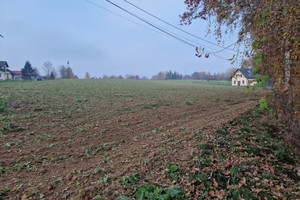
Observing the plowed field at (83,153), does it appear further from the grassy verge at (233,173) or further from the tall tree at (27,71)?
the tall tree at (27,71)

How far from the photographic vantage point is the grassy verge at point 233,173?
109 inches

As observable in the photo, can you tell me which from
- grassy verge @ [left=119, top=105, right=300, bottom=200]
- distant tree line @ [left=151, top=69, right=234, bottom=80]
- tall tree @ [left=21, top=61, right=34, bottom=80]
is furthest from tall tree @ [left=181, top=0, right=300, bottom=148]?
distant tree line @ [left=151, top=69, right=234, bottom=80]

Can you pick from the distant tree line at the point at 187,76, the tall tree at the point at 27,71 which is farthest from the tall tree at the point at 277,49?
the distant tree line at the point at 187,76

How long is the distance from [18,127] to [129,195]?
6.67 m

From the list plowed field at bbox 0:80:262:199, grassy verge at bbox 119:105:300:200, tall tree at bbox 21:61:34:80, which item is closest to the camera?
grassy verge at bbox 119:105:300:200

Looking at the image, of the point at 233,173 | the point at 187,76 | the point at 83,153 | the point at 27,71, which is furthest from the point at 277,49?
the point at 187,76

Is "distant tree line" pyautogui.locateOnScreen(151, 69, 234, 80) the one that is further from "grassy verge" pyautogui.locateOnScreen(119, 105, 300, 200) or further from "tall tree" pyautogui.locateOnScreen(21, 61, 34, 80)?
"grassy verge" pyautogui.locateOnScreen(119, 105, 300, 200)

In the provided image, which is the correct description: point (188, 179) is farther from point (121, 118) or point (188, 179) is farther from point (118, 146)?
point (121, 118)

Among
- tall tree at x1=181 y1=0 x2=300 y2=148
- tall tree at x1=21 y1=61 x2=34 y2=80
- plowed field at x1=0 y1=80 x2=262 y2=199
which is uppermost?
tall tree at x1=21 y1=61 x2=34 y2=80

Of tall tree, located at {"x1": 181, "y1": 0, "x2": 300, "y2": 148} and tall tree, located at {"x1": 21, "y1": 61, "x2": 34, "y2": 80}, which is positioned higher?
tall tree, located at {"x1": 21, "y1": 61, "x2": 34, "y2": 80}

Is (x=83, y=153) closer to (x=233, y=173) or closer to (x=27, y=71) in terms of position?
(x=233, y=173)

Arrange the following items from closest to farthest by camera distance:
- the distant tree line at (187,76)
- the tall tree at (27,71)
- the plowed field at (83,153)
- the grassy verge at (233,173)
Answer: the grassy verge at (233,173) < the plowed field at (83,153) < the tall tree at (27,71) < the distant tree line at (187,76)

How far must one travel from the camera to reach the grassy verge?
109 inches

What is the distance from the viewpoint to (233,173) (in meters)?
3.18
